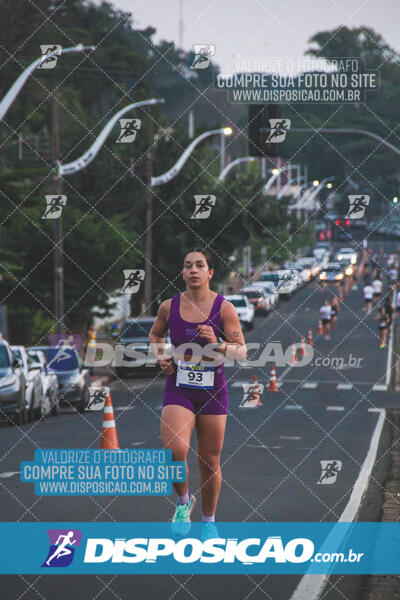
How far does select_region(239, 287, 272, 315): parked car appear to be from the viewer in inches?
2666

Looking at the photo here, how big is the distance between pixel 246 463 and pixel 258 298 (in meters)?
49.7

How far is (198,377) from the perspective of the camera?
32.1 feet

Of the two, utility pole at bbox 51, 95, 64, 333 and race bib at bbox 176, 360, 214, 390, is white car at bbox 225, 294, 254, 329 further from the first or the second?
race bib at bbox 176, 360, 214, 390

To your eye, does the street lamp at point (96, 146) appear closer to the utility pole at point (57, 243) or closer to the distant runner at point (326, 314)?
the utility pole at point (57, 243)

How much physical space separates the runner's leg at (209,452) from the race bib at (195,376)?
23 cm

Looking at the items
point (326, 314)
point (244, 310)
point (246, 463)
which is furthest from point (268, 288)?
point (246, 463)

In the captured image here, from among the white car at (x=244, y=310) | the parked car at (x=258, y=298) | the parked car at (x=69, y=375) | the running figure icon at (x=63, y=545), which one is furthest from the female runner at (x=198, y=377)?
the parked car at (x=258, y=298)

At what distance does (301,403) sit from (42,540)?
2408 centimetres

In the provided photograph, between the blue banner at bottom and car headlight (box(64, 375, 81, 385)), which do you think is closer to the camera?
the blue banner at bottom

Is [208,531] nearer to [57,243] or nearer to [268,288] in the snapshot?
[57,243]

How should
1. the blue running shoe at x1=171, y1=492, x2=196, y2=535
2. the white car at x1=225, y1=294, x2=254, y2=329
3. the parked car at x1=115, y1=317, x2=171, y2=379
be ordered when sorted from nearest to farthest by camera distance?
the blue running shoe at x1=171, y1=492, x2=196, y2=535
the parked car at x1=115, y1=317, x2=171, y2=379
the white car at x1=225, y1=294, x2=254, y2=329

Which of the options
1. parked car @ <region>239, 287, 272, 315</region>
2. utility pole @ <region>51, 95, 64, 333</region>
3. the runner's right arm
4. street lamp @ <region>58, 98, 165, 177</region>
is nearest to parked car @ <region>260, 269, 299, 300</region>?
parked car @ <region>239, 287, 272, 315</region>

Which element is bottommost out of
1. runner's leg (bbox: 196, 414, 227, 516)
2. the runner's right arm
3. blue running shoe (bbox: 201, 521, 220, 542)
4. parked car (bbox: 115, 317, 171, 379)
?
parked car (bbox: 115, 317, 171, 379)

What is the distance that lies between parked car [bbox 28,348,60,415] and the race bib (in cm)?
1781
